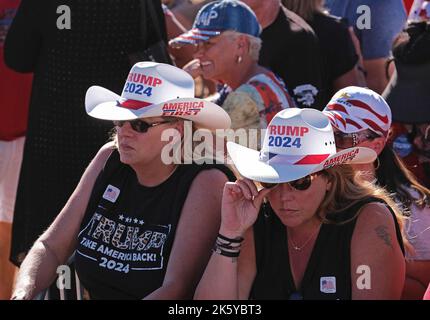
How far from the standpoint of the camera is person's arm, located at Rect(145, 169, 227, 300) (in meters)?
4.09

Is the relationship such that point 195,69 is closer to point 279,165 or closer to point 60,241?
point 60,241

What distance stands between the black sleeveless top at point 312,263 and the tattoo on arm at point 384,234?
0.06 m

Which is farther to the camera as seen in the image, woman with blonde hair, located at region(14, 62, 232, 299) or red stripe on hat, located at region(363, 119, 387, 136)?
red stripe on hat, located at region(363, 119, 387, 136)

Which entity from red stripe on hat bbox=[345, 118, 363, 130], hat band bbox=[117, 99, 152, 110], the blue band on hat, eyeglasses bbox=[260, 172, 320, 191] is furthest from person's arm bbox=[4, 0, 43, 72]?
eyeglasses bbox=[260, 172, 320, 191]

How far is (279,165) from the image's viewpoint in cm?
387

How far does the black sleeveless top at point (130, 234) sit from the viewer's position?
4.17 meters

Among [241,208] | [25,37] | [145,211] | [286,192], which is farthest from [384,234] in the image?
[25,37]

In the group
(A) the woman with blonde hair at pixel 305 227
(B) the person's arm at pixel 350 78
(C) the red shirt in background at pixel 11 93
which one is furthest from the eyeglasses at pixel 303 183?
(C) the red shirt in background at pixel 11 93

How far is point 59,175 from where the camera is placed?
5.37m

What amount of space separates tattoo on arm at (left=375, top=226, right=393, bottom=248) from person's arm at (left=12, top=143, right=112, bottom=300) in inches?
51.4

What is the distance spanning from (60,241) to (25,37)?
131 centimetres

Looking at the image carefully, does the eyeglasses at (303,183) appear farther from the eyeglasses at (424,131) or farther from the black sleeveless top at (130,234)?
the eyeglasses at (424,131)

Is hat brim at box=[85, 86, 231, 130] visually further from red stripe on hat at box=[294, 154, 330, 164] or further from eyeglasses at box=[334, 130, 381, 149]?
red stripe on hat at box=[294, 154, 330, 164]
